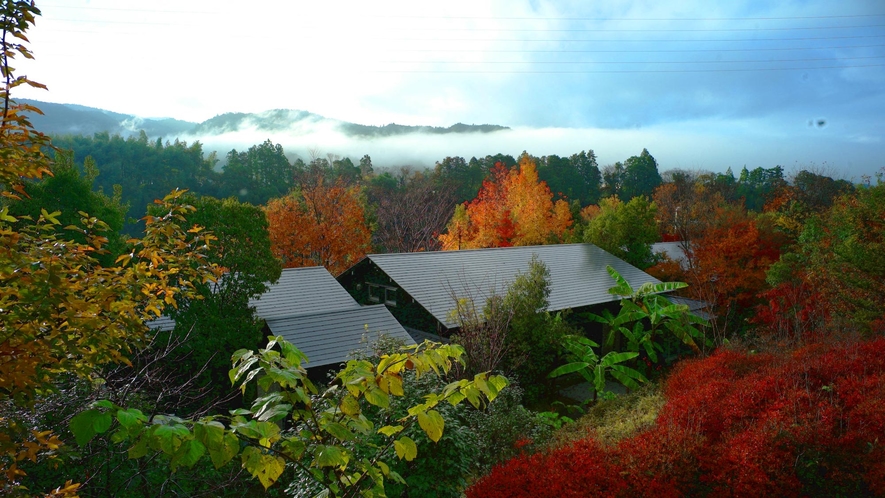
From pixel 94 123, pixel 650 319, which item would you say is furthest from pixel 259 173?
pixel 94 123

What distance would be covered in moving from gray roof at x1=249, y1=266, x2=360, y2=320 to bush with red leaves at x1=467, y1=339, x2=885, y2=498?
10.6 meters

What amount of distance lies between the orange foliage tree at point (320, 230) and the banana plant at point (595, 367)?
17.9 metres

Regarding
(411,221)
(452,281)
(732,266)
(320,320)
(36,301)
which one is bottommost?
(320,320)

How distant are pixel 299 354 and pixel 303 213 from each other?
32.5m

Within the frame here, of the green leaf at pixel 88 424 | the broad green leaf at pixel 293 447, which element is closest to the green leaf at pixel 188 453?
the green leaf at pixel 88 424

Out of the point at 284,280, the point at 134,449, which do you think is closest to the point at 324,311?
the point at 284,280

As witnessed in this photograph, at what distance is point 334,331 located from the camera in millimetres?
15039

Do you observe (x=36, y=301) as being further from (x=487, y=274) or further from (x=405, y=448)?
(x=487, y=274)

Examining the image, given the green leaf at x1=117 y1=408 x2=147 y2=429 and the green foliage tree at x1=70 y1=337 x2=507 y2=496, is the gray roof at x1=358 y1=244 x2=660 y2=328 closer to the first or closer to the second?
the green foliage tree at x1=70 y1=337 x2=507 y2=496

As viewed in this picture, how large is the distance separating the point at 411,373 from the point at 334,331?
500cm

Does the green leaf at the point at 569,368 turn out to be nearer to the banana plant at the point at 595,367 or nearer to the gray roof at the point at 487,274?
the banana plant at the point at 595,367

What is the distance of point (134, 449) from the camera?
2.46 meters

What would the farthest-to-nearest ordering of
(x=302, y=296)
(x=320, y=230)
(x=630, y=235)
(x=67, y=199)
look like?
1. (x=320, y=230)
2. (x=630, y=235)
3. (x=67, y=199)
4. (x=302, y=296)

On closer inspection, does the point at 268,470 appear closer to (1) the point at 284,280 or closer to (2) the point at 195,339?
(2) the point at 195,339
